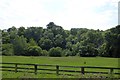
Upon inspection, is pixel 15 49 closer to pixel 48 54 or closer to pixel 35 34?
pixel 48 54

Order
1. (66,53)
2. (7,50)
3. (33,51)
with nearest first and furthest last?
(7,50), (33,51), (66,53)

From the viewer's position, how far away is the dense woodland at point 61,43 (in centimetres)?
9389

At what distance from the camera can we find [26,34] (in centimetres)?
14112

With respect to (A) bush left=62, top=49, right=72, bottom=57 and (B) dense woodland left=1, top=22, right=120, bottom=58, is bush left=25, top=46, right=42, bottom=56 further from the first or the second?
(A) bush left=62, top=49, right=72, bottom=57

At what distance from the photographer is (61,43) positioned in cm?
13250

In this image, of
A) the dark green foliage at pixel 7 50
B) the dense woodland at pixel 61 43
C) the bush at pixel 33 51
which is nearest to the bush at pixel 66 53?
the dense woodland at pixel 61 43

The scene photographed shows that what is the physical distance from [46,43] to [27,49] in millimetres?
16989

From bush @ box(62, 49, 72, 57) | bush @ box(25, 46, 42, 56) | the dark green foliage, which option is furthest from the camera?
bush @ box(62, 49, 72, 57)

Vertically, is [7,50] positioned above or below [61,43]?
below

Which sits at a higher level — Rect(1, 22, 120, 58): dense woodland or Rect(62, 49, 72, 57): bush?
Rect(1, 22, 120, 58): dense woodland

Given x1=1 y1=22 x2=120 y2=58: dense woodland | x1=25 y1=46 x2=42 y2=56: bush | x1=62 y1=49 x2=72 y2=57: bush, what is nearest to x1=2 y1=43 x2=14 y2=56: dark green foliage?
x1=1 y1=22 x2=120 y2=58: dense woodland

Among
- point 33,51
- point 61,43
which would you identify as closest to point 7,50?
point 33,51

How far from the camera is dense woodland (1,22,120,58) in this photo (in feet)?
308

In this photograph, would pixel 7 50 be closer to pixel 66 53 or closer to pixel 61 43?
pixel 66 53
